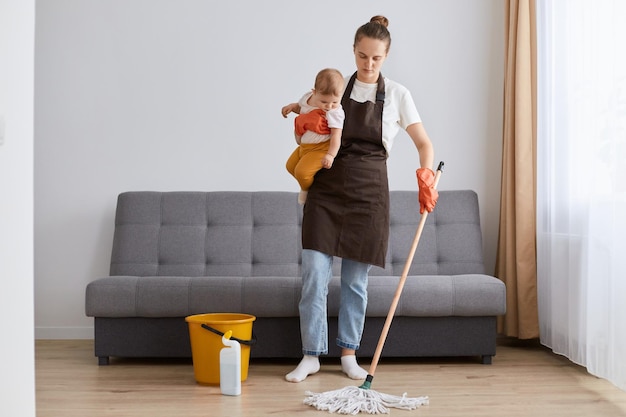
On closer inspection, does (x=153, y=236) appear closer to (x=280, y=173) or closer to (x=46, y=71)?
(x=280, y=173)

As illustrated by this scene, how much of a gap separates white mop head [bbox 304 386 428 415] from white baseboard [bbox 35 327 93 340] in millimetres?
1925

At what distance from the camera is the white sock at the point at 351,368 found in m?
3.16

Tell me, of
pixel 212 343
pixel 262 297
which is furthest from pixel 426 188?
pixel 212 343

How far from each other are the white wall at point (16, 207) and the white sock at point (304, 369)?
1.42m

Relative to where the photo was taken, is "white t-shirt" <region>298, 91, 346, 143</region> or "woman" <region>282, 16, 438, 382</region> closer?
"white t-shirt" <region>298, 91, 346, 143</region>

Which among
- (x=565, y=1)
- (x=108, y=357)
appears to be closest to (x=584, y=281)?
(x=565, y=1)

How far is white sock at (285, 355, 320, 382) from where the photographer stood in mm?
3111

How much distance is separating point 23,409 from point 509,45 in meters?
3.18

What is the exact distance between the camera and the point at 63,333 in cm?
425

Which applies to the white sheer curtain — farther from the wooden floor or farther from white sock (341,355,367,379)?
white sock (341,355,367,379)

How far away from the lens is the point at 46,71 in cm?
429

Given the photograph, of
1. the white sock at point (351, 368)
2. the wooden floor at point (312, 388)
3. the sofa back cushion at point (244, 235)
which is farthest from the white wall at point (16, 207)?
the sofa back cushion at point (244, 235)

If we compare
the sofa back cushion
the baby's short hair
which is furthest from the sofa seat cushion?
the baby's short hair

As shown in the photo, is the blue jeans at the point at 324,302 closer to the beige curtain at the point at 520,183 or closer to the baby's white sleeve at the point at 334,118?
the baby's white sleeve at the point at 334,118
